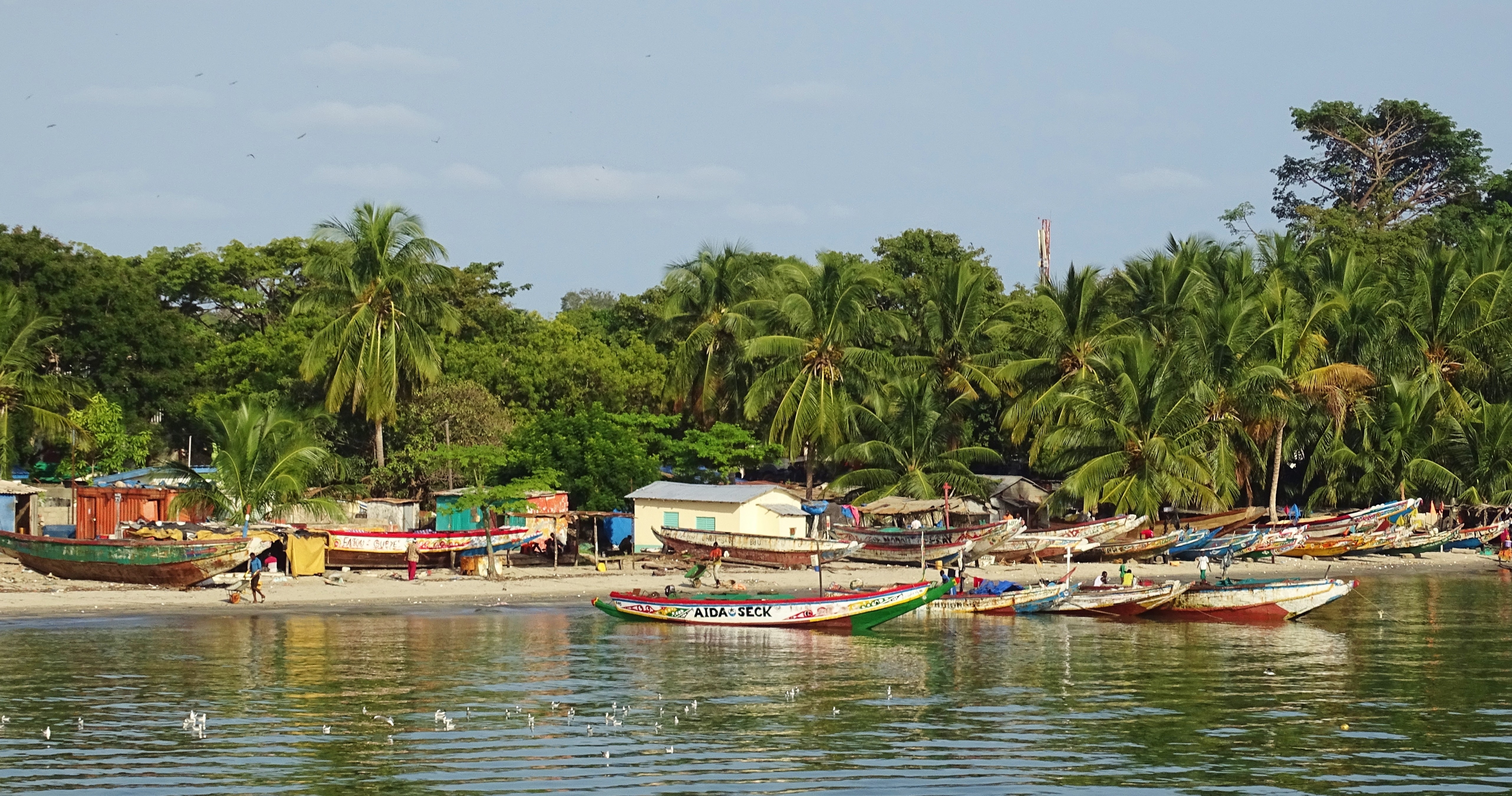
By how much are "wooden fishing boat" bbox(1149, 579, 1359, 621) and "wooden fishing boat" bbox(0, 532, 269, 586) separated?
2461 centimetres

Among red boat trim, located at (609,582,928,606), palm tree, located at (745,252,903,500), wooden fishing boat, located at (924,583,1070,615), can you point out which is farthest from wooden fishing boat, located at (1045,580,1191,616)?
palm tree, located at (745,252,903,500)

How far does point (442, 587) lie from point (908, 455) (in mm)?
21515

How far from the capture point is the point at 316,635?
115ft

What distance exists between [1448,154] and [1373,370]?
4204cm

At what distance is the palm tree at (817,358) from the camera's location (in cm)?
6019

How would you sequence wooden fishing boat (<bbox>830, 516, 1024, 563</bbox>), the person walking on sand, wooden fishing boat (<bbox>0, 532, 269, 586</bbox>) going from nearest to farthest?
wooden fishing boat (<bbox>0, 532, 269, 586</bbox>)
the person walking on sand
wooden fishing boat (<bbox>830, 516, 1024, 563</bbox>)

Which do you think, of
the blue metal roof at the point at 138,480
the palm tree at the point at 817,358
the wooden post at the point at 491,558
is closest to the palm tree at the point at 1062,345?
the palm tree at the point at 817,358

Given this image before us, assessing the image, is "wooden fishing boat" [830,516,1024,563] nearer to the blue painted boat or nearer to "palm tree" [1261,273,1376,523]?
the blue painted boat

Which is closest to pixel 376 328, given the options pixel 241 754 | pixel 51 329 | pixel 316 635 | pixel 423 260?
pixel 423 260

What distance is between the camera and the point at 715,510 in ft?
166

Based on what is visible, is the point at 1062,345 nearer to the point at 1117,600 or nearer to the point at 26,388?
the point at 1117,600

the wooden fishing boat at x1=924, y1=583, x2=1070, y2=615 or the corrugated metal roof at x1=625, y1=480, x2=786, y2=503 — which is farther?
the corrugated metal roof at x1=625, y1=480, x2=786, y2=503

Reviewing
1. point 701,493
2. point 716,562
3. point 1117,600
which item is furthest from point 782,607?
point 701,493

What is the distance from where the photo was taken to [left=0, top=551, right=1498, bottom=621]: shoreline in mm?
39531
